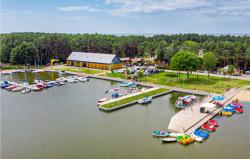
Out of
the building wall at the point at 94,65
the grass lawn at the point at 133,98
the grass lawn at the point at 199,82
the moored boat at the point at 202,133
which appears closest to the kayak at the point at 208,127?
the moored boat at the point at 202,133

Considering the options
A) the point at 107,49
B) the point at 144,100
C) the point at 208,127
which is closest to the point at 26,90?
the point at 144,100

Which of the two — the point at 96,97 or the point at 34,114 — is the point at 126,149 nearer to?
the point at 34,114

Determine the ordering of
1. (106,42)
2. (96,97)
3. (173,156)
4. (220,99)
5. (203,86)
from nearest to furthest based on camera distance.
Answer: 1. (173,156)
2. (220,99)
3. (96,97)
4. (203,86)
5. (106,42)

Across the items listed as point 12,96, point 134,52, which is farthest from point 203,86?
point 134,52

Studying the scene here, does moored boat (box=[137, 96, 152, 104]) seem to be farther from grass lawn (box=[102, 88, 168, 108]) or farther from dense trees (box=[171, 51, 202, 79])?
dense trees (box=[171, 51, 202, 79])

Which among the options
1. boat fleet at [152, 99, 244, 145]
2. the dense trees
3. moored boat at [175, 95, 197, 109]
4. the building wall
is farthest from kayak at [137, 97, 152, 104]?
the building wall

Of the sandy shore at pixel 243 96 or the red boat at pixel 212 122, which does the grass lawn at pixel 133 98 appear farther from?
the red boat at pixel 212 122
